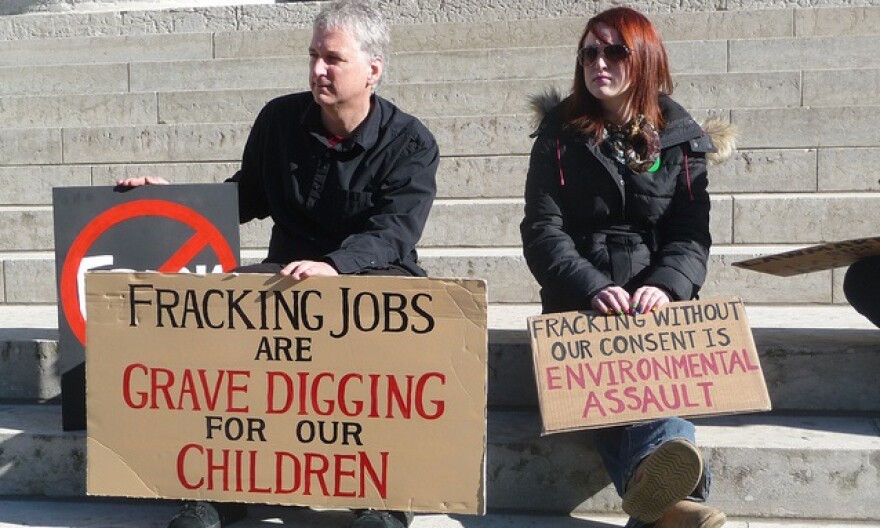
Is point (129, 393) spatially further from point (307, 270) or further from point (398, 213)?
point (398, 213)

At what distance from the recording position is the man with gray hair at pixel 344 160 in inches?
141

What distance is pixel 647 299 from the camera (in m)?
3.39

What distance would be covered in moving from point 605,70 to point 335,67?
83 centimetres

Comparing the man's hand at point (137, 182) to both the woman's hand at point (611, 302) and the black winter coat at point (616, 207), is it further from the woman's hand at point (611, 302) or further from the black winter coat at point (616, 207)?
the woman's hand at point (611, 302)

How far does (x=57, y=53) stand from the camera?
26.6 feet

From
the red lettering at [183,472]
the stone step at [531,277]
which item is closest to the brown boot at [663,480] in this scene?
the red lettering at [183,472]

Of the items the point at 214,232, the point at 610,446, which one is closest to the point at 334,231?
the point at 214,232

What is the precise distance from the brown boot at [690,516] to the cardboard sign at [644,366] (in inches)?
10.4

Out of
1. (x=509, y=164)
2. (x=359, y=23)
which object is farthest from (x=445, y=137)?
(x=359, y=23)

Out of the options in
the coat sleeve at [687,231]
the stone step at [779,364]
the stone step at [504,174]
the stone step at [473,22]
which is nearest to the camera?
the coat sleeve at [687,231]

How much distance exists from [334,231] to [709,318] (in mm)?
1169

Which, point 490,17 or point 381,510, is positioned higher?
point 490,17

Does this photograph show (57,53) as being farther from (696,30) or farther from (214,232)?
(214,232)

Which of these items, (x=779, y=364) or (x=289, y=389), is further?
(x=779, y=364)
